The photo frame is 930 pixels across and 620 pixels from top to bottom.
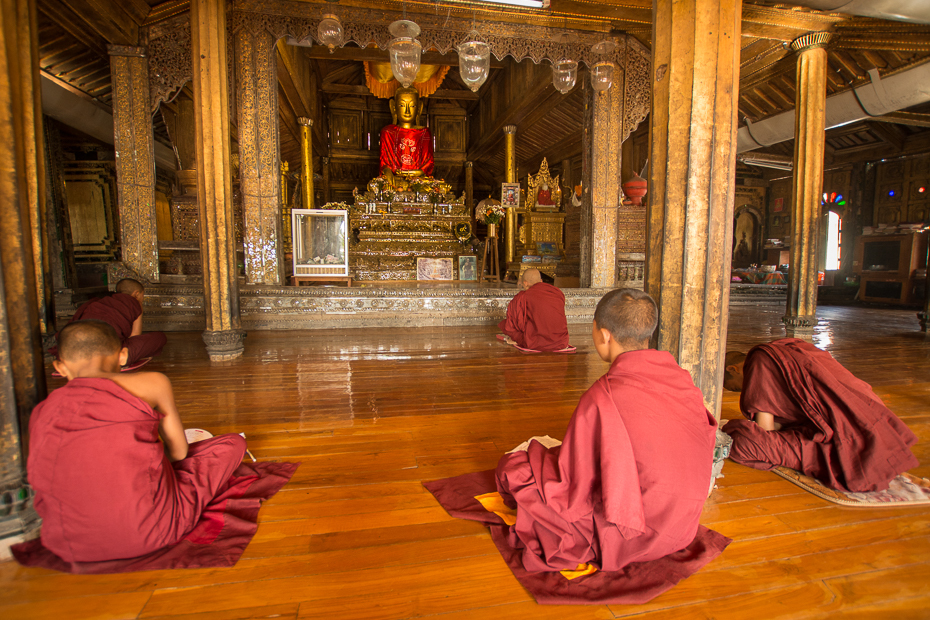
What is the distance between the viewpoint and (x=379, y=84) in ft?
41.9

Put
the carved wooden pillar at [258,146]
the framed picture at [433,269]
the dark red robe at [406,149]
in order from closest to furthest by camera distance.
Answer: the carved wooden pillar at [258,146]
the framed picture at [433,269]
the dark red robe at [406,149]

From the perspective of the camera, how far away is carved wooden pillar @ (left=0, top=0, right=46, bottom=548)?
148cm

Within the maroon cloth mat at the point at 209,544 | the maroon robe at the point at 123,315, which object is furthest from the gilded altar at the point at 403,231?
the maroon cloth mat at the point at 209,544

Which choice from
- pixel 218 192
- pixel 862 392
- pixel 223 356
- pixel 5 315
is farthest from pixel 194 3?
pixel 862 392

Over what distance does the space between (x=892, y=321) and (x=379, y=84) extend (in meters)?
12.5

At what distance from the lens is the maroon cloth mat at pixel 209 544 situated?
142cm

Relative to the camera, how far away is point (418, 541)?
157 centimetres

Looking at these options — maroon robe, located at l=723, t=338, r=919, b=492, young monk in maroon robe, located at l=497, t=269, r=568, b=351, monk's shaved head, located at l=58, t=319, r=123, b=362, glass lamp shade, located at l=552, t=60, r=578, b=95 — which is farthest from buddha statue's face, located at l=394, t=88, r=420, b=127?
monk's shaved head, located at l=58, t=319, r=123, b=362

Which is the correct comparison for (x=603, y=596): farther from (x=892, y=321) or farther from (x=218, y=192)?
(x=892, y=321)

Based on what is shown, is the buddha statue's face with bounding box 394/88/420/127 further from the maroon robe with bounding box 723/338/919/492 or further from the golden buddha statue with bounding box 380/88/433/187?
the maroon robe with bounding box 723/338/919/492

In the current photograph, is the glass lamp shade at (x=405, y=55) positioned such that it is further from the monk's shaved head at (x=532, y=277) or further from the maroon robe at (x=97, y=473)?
the maroon robe at (x=97, y=473)

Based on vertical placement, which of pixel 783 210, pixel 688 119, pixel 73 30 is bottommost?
pixel 688 119

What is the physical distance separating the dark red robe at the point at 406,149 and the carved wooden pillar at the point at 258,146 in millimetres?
6899

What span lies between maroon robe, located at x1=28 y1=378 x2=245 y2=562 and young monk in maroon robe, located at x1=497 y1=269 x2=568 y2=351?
375 cm
